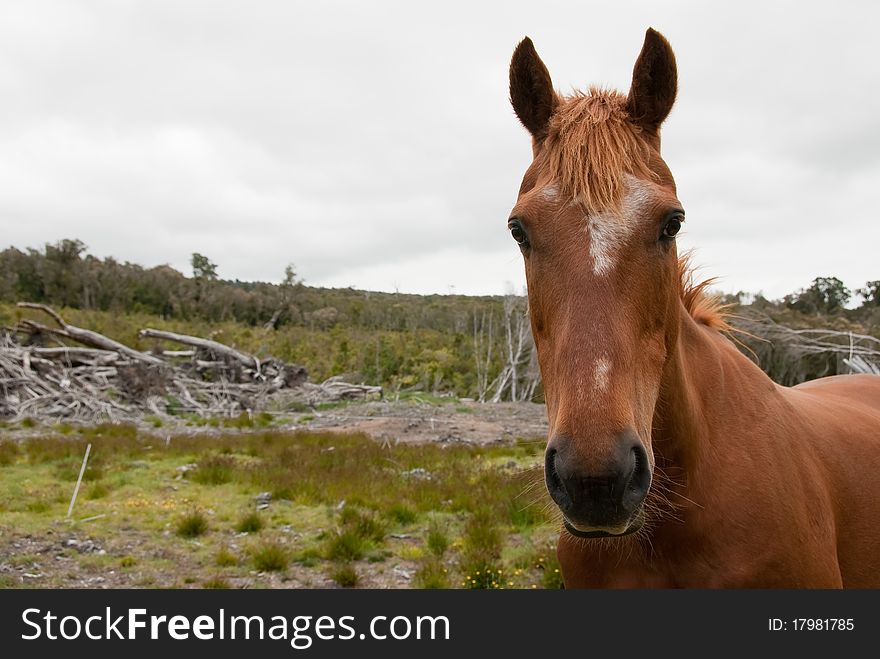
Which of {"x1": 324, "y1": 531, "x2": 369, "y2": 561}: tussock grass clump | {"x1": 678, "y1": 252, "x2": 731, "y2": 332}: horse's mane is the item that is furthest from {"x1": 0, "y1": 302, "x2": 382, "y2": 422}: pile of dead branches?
{"x1": 678, "y1": 252, "x2": 731, "y2": 332}: horse's mane

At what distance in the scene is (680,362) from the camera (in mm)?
2400

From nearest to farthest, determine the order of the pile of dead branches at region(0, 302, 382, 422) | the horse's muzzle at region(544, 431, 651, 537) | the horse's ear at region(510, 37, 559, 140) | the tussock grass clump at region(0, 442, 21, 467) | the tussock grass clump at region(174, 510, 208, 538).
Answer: the horse's muzzle at region(544, 431, 651, 537)
the horse's ear at region(510, 37, 559, 140)
the tussock grass clump at region(174, 510, 208, 538)
the tussock grass clump at region(0, 442, 21, 467)
the pile of dead branches at region(0, 302, 382, 422)

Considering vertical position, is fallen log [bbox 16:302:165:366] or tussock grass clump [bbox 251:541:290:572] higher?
Result: fallen log [bbox 16:302:165:366]

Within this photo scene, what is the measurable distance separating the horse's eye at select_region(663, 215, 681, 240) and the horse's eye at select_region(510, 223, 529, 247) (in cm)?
53

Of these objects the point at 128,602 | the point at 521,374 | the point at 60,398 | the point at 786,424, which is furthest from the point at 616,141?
the point at 521,374

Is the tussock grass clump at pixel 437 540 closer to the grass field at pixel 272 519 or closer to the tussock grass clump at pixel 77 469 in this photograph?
the grass field at pixel 272 519

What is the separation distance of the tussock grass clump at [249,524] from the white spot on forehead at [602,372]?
6.26 meters

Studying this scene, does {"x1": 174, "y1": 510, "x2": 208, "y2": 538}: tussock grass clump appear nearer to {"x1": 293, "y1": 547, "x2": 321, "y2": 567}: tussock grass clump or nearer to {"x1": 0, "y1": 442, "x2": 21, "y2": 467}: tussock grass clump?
{"x1": 293, "y1": 547, "x2": 321, "y2": 567}: tussock grass clump

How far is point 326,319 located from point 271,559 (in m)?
39.7

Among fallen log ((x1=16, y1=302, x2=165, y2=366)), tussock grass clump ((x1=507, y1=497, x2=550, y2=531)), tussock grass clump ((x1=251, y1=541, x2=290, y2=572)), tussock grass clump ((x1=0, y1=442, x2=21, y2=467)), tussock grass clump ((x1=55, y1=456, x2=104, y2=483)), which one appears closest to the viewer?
tussock grass clump ((x1=251, y1=541, x2=290, y2=572))

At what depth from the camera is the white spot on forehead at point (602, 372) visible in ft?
5.79

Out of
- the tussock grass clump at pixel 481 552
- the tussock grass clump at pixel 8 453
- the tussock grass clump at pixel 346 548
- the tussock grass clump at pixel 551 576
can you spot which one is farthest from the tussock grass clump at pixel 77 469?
the tussock grass clump at pixel 551 576

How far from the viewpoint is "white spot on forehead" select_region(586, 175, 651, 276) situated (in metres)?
1.99

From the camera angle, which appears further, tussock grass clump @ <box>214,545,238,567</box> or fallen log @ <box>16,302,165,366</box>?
fallen log @ <box>16,302,165,366</box>
